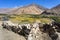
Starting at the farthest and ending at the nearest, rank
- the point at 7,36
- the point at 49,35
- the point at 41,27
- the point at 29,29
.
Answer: the point at 41,27, the point at 49,35, the point at 29,29, the point at 7,36

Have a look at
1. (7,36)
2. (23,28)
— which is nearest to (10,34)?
(7,36)

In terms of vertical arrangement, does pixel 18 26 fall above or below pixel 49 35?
above

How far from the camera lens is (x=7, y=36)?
24094 mm

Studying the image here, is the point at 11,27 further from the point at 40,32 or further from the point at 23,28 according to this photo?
the point at 40,32

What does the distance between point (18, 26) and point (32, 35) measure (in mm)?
3198

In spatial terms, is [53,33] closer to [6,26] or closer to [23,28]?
[23,28]

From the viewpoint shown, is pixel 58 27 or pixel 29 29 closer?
pixel 29 29

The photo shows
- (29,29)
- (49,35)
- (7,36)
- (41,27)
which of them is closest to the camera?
(7,36)

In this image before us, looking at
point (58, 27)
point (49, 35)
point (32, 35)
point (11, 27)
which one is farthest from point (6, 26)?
point (58, 27)

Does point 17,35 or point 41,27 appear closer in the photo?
point 17,35

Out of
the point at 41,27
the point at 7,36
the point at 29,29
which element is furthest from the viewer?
the point at 41,27

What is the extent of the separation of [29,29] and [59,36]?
4.80m

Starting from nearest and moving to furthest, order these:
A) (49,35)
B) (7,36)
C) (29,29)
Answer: (7,36) < (29,29) < (49,35)

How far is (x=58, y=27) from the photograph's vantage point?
3052 cm
